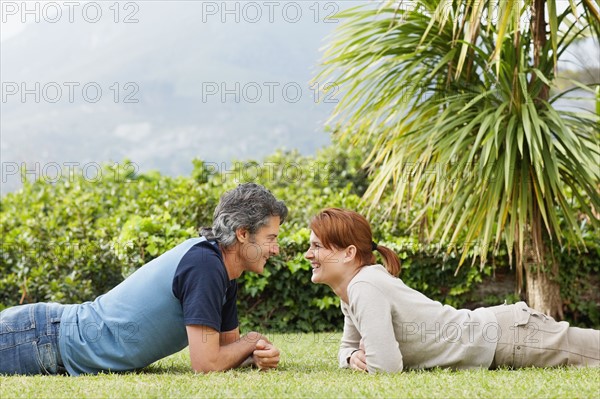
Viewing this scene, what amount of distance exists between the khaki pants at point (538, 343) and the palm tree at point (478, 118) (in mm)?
1484

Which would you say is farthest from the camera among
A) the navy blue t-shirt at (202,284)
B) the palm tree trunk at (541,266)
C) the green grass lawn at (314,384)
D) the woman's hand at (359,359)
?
the palm tree trunk at (541,266)

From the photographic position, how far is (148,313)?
13.3 feet

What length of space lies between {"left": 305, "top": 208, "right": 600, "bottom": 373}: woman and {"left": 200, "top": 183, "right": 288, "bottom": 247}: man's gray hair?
344mm

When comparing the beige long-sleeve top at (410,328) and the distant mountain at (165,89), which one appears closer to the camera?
the beige long-sleeve top at (410,328)

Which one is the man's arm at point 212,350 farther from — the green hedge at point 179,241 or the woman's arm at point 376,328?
the green hedge at point 179,241

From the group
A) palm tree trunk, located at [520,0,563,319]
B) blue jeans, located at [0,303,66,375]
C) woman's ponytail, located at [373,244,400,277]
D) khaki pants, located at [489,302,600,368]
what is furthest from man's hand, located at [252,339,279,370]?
palm tree trunk, located at [520,0,563,319]

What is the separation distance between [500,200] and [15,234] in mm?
4805

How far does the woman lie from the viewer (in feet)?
13.6

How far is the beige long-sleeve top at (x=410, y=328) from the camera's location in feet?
13.2

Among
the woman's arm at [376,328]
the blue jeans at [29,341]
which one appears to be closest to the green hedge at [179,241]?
the woman's arm at [376,328]

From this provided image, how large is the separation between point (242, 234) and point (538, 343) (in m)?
1.73

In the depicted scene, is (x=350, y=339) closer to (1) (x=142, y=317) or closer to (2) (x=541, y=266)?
(1) (x=142, y=317)

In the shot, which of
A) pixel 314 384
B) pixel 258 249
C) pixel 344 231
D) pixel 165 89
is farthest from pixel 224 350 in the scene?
pixel 165 89

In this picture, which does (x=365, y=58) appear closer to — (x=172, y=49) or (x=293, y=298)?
(x=293, y=298)
